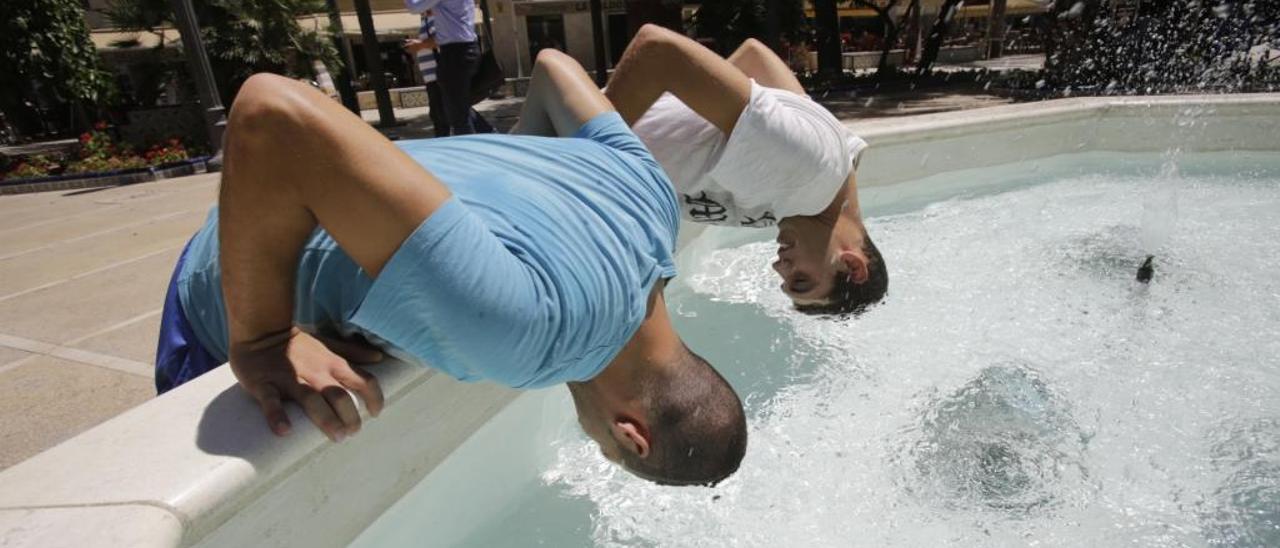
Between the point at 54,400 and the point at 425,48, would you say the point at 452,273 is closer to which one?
the point at 54,400

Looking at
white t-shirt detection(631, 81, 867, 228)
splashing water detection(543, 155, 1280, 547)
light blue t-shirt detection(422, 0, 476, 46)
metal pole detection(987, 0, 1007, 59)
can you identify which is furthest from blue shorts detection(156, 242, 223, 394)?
metal pole detection(987, 0, 1007, 59)

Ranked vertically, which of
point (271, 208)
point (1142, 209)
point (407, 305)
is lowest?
point (1142, 209)

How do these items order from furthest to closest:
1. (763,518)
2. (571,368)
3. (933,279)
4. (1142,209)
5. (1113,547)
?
(1142,209), (933,279), (763,518), (1113,547), (571,368)

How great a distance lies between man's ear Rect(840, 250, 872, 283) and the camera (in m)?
2.69

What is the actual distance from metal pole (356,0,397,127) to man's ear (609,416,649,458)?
13442 mm

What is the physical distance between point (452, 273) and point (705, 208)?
1.76 meters

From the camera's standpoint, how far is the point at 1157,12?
1126cm

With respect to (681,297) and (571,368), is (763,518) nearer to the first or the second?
(571,368)

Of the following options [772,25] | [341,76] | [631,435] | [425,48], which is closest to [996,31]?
[772,25]

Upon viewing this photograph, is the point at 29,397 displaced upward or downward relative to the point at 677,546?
upward

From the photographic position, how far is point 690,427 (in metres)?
1.75

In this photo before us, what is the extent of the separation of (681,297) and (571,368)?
2628 millimetres

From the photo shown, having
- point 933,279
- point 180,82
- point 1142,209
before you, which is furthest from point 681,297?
point 180,82

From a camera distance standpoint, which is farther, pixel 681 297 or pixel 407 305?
pixel 681 297
